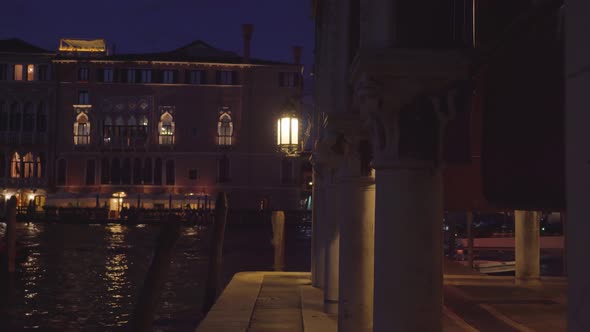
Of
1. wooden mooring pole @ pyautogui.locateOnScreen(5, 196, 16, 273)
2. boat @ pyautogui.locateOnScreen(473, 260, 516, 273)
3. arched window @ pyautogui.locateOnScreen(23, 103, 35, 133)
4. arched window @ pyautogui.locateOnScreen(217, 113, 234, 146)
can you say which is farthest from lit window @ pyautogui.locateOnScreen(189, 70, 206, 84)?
boat @ pyautogui.locateOnScreen(473, 260, 516, 273)

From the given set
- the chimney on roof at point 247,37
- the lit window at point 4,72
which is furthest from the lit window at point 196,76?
the lit window at point 4,72

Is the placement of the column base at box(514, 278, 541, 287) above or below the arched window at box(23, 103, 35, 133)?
below

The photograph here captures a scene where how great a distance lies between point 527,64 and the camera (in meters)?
2.42

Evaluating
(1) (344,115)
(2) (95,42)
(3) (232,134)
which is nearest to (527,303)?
(1) (344,115)

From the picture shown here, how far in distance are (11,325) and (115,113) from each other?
34.5m

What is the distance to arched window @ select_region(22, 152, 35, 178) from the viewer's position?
1860 inches

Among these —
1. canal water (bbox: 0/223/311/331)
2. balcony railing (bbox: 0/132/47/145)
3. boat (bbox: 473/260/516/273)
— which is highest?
balcony railing (bbox: 0/132/47/145)

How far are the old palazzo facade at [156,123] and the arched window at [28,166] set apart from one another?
699 millimetres

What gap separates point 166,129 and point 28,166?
387 inches

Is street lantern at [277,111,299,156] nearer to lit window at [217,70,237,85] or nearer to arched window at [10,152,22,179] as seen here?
lit window at [217,70,237,85]

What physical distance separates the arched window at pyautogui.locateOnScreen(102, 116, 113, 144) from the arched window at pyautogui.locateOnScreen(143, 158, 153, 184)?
9.16 ft

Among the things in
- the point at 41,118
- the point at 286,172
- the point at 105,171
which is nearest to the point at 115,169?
the point at 105,171

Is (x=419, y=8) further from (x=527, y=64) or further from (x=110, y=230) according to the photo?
(x=110, y=230)

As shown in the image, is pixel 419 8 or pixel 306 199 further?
pixel 306 199
